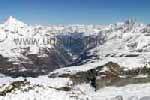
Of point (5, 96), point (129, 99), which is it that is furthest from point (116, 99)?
point (5, 96)

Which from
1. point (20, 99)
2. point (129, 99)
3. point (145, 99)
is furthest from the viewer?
point (20, 99)

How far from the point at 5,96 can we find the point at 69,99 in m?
29.3

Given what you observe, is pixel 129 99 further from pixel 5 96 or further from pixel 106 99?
pixel 5 96

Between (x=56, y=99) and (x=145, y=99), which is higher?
(x=145, y=99)

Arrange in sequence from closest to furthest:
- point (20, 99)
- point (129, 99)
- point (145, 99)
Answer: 1. point (145, 99)
2. point (129, 99)
3. point (20, 99)

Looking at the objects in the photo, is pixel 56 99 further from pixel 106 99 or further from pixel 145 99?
pixel 145 99

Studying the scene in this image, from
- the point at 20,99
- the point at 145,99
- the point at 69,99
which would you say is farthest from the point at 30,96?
the point at 145,99

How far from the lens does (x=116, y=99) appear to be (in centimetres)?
17375

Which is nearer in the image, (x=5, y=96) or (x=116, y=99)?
(x=116, y=99)

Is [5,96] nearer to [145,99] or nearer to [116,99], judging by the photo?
[116,99]

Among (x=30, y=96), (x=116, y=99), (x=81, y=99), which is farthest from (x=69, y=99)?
(x=116, y=99)

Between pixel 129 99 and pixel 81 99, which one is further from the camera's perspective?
pixel 81 99

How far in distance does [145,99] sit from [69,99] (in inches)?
2518

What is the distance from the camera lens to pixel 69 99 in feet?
645
